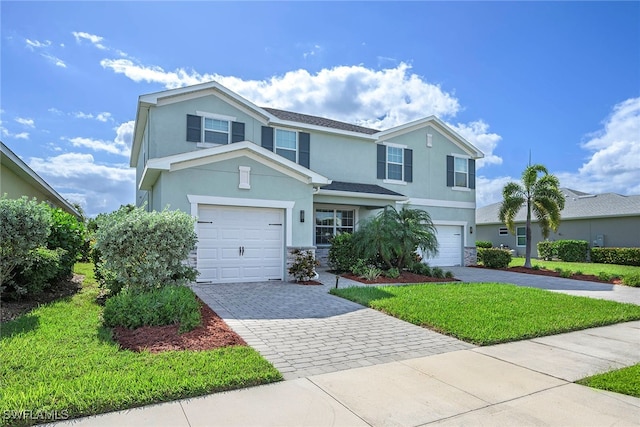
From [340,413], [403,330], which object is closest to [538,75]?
[403,330]

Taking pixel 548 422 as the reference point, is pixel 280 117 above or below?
above

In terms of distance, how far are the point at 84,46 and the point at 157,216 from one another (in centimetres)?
614

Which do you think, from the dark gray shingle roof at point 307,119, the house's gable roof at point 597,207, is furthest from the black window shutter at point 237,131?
the house's gable roof at point 597,207

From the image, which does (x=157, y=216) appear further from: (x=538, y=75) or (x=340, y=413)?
(x=538, y=75)

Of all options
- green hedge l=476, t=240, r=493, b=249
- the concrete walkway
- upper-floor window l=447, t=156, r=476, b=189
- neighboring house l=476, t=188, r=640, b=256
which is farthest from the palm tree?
the concrete walkway

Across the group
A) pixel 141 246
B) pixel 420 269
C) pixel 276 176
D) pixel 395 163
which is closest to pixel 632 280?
pixel 420 269

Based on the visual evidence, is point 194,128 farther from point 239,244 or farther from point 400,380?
point 400,380

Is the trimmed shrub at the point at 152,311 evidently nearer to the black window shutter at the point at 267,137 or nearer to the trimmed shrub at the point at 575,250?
the black window shutter at the point at 267,137

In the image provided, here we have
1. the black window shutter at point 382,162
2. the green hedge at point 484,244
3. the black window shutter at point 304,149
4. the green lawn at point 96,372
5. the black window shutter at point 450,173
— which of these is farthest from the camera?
the green hedge at point 484,244

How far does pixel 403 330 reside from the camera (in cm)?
679

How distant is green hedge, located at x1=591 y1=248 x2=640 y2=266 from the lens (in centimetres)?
2106

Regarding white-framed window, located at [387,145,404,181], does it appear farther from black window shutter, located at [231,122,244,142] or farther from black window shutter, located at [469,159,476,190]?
black window shutter, located at [231,122,244,142]

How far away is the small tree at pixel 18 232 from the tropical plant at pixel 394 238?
9667mm

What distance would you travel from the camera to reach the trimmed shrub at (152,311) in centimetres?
614
